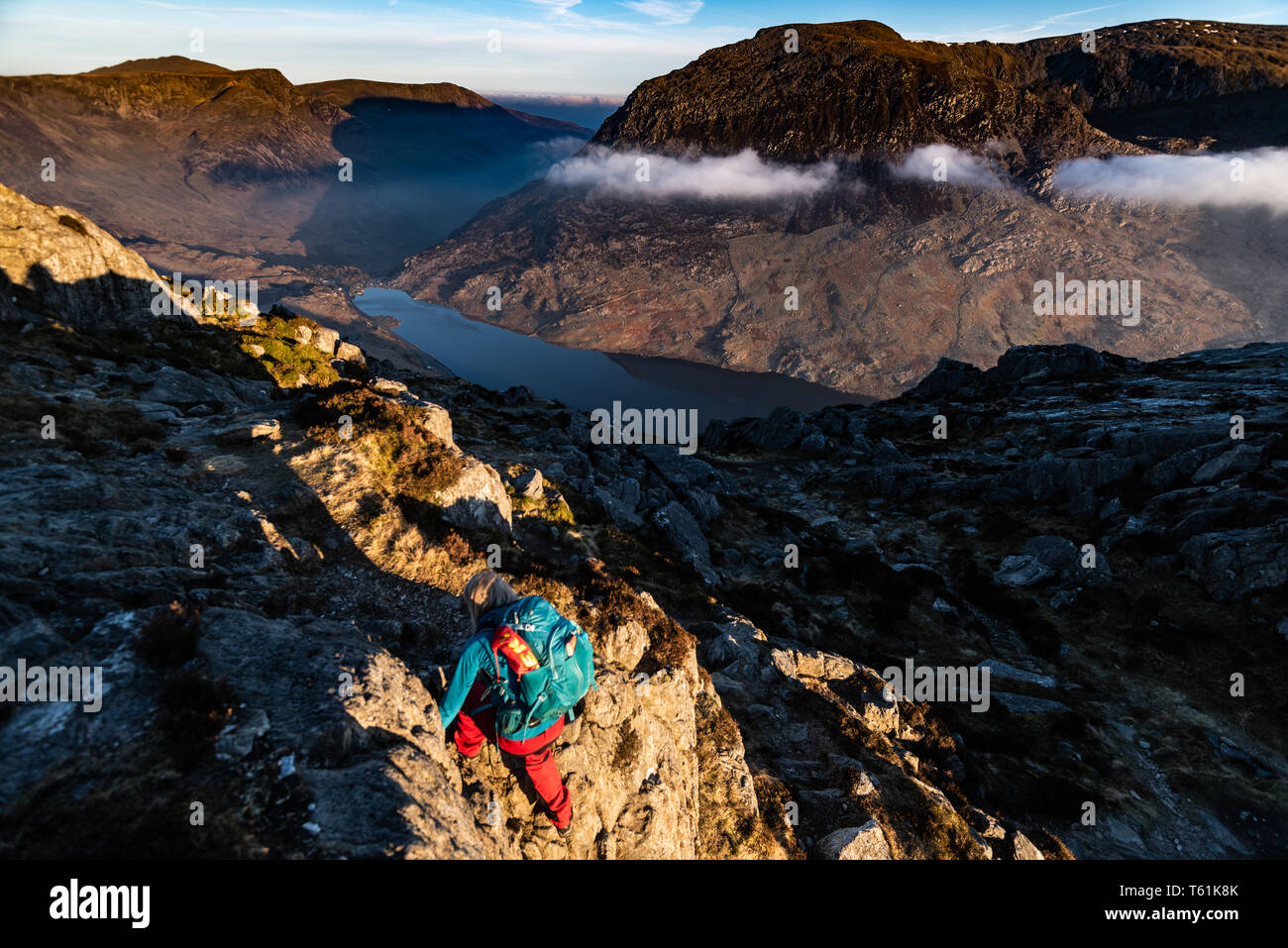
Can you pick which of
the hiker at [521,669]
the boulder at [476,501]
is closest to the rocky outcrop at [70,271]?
the boulder at [476,501]

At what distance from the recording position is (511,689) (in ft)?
24.3

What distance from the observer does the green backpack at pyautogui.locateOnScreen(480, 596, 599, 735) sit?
22.8ft

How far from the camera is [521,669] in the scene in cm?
698

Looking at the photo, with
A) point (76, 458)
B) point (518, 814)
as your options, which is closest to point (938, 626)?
point (518, 814)

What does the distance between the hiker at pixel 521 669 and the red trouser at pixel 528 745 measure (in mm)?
16

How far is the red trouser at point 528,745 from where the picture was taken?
7742mm

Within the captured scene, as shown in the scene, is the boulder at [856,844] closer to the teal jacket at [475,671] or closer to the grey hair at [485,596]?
the teal jacket at [475,671]

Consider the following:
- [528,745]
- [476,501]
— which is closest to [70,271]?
[476,501]

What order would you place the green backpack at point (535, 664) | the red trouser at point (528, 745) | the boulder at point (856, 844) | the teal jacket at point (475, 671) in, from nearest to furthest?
the green backpack at point (535, 664)
the teal jacket at point (475, 671)
the red trouser at point (528, 745)
the boulder at point (856, 844)

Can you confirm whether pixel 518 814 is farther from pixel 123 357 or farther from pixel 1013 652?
pixel 1013 652

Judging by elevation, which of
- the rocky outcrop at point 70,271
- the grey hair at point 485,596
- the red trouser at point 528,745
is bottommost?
the red trouser at point 528,745

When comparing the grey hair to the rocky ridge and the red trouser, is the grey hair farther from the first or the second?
the rocky ridge

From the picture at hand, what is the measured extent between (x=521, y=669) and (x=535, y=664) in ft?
0.59
